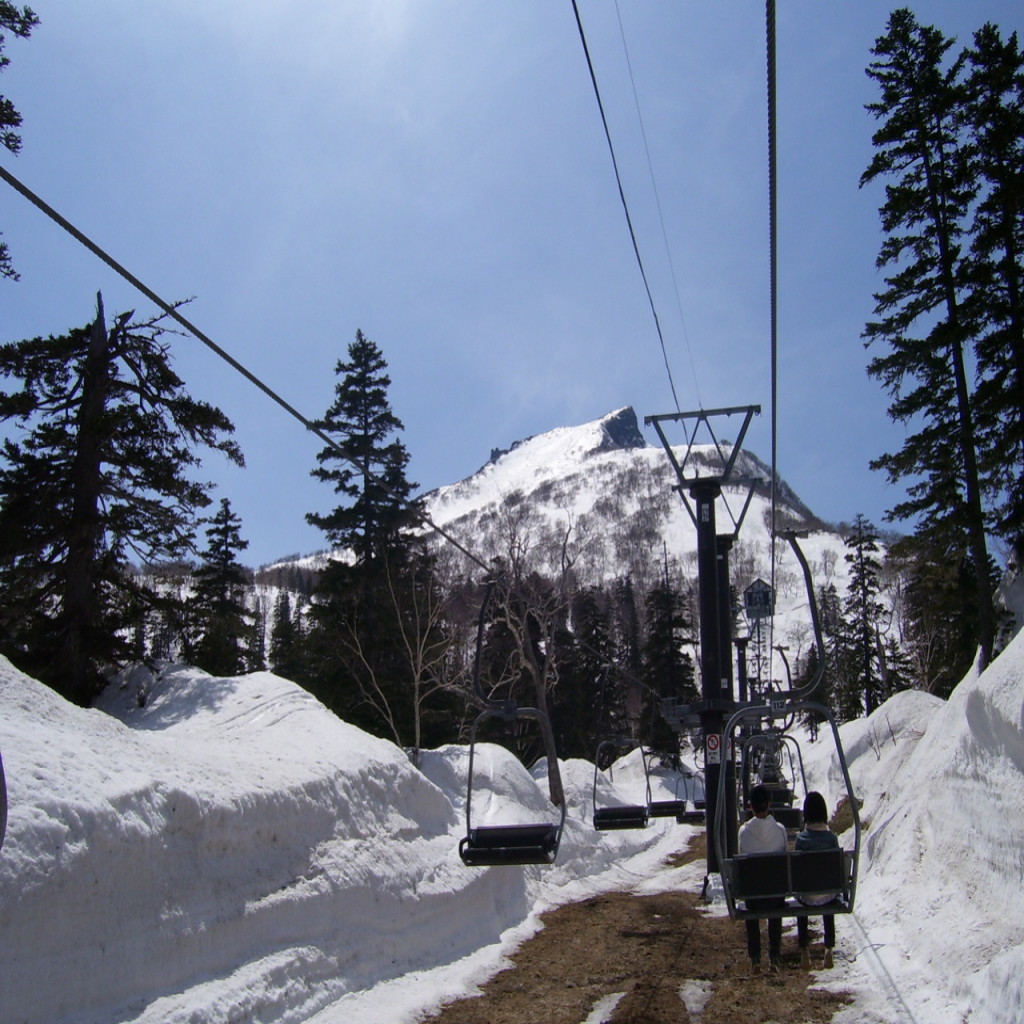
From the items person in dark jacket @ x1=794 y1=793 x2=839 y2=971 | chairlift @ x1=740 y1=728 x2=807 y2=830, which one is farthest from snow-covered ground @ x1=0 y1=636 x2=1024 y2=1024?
chairlift @ x1=740 y1=728 x2=807 y2=830

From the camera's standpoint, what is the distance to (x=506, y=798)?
2416cm

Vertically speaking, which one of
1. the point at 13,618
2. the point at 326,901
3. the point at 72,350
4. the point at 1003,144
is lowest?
the point at 326,901

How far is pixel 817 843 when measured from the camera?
1017 centimetres

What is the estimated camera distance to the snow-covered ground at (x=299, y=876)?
7.95 m

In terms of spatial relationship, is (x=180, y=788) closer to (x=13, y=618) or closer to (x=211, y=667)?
(x=13, y=618)

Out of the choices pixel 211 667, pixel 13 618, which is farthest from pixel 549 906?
pixel 211 667

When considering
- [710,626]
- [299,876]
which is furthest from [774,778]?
[299,876]

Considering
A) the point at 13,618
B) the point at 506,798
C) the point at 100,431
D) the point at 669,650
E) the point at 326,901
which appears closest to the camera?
the point at 326,901

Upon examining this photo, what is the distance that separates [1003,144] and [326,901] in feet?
82.8

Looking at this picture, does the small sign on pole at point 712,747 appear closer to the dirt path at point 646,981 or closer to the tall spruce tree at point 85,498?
the dirt path at point 646,981

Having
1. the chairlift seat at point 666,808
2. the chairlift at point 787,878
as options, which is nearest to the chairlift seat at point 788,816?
the chairlift seat at point 666,808

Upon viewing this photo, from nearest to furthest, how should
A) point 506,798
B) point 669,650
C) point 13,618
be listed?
point 13,618
point 506,798
point 669,650

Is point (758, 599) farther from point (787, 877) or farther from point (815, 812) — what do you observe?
point (787, 877)

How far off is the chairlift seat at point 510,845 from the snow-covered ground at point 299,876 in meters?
1.38
